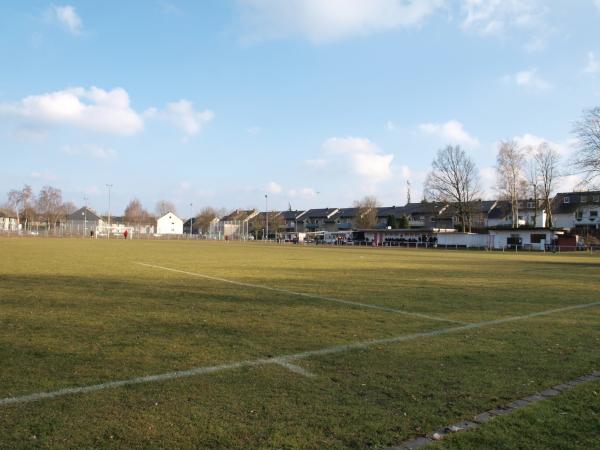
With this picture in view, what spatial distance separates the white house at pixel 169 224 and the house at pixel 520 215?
3739 inches

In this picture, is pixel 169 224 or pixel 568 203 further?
pixel 169 224

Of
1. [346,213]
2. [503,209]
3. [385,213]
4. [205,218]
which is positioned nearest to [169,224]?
[205,218]

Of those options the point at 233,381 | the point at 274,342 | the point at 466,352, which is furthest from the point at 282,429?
the point at 466,352

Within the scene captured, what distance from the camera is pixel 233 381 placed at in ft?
18.1

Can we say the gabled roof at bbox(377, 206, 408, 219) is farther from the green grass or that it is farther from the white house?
the green grass

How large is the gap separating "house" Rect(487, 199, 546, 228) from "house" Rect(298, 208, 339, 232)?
4386cm

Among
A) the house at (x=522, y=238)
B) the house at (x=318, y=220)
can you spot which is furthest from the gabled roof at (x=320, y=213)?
the house at (x=522, y=238)

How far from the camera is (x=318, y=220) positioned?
451 ft

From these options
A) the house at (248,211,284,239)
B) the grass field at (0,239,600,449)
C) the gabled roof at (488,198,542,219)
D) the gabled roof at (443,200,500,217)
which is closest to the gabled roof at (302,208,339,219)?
the house at (248,211,284,239)

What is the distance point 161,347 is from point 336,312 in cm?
461

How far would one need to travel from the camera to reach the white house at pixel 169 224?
14875 cm

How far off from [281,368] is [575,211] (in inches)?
3967

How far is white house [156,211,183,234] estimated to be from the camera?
149m

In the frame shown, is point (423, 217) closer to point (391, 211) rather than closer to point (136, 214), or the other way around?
point (391, 211)
